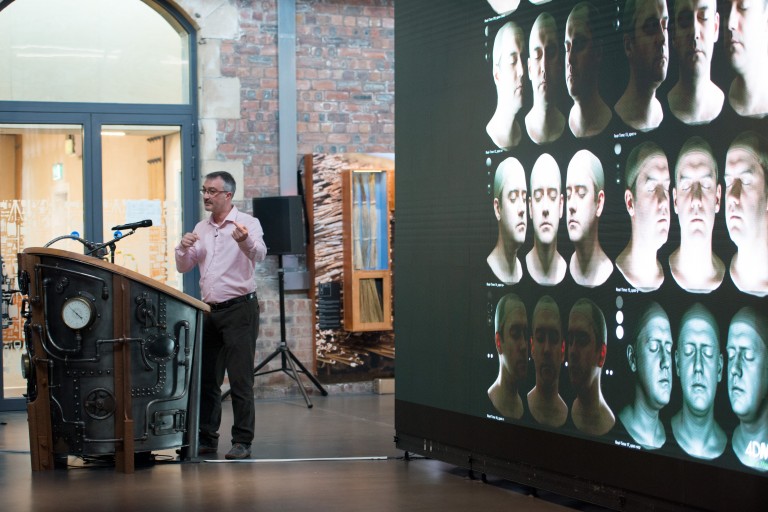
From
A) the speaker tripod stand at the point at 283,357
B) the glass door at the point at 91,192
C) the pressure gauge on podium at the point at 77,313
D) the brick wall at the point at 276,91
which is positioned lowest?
the speaker tripod stand at the point at 283,357

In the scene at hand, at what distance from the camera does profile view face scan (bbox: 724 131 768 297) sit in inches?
159

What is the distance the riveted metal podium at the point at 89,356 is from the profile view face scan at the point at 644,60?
2.71 metres

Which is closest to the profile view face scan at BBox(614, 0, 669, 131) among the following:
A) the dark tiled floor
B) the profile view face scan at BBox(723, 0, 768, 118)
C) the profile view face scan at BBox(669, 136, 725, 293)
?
the profile view face scan at BBox(669, 136, 725, 293)

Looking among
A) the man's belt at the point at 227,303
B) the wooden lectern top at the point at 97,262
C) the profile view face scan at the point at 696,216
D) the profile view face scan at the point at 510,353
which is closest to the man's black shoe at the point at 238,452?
the man's belt at the point at 227,303

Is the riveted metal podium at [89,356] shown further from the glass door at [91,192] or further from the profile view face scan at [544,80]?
the glass door at [91,192]

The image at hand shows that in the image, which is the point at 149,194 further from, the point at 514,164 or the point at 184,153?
the point at 514,164

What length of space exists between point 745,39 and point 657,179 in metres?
0.67

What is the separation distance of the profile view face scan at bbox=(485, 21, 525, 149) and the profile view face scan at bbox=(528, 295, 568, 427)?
84 cm

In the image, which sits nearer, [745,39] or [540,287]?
[745,39]

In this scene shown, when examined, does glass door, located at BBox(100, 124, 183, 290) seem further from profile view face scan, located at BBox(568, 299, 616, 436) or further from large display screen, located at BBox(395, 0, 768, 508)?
profile view face scan, located at BBox(568, 299, 616, 436)

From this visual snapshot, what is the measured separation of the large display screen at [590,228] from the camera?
4.17m

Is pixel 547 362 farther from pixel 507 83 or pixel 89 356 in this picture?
pixel 89 356

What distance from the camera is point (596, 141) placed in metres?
4.92

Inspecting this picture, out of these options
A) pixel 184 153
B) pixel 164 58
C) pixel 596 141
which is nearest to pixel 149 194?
pixel 184 153
